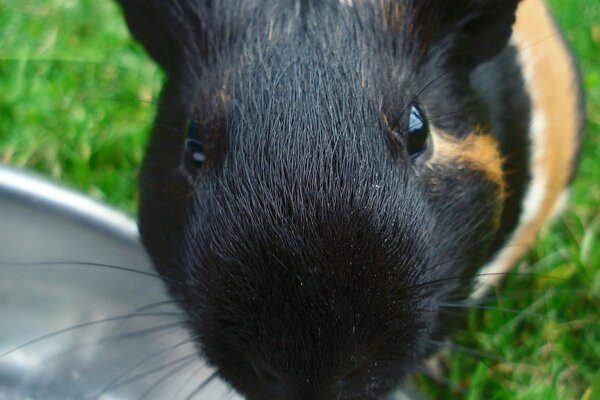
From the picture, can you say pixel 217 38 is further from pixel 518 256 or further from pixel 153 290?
pixel 518 256

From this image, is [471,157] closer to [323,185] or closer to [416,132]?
[416,132]

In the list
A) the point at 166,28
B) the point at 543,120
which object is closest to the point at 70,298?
the point at 166,28

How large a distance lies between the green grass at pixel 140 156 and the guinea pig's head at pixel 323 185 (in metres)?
0.67

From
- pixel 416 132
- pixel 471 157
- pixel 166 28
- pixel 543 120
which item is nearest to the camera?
pixel 416 132

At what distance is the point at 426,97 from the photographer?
182 centimetres

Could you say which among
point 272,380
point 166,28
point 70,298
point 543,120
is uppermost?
point 166,28

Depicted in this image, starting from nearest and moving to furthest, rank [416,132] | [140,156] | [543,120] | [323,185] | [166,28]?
[323,185] < [416,132] < [166,28] < [543,120] < [140,156]

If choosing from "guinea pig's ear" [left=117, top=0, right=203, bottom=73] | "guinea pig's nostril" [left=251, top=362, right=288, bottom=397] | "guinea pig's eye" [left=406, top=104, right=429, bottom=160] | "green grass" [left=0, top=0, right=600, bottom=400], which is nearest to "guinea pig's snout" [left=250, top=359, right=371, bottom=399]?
"guinea pig's nostril" [left=251, top=362, right=288, bottom=397]

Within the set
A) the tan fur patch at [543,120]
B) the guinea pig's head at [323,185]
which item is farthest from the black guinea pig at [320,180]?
the tan fur patch at [543,120]

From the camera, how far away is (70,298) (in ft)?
9.11

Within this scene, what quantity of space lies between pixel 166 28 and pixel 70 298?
3.97ft

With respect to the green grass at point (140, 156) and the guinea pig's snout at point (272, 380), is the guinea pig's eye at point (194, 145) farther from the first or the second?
the green grass at point (140, 156)

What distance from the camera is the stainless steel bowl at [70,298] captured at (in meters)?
2.63

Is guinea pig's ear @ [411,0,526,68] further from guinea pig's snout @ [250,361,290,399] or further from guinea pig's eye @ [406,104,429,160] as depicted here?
guinea pig's snout @ [250,361,290,399]
